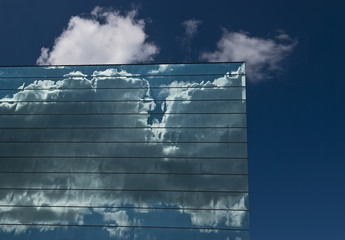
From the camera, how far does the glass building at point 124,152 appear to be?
3641 centimetres

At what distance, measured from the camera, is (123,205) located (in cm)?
3712

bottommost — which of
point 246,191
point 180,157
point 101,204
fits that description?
point 101,204

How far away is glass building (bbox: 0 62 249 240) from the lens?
3641 centimetres

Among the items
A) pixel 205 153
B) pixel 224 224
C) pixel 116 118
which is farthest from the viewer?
pixel 116 118

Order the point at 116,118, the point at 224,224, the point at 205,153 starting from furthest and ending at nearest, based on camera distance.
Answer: the point at 116,118, the point at 205,153, the point at 224,224

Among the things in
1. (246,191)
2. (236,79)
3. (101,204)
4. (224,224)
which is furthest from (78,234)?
(236,79)

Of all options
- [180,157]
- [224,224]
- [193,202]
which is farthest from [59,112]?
[224,224]

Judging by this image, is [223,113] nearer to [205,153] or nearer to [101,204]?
[205,153]

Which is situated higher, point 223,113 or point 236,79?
point 236,79

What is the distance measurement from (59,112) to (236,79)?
2133cm

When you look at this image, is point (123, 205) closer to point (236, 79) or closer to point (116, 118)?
point (116, 118)

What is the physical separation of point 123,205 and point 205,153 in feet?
33.3

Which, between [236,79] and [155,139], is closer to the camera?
[155,139]

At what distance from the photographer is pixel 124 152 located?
39.8m
